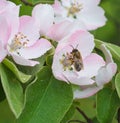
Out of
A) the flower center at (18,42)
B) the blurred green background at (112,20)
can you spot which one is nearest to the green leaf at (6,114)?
the flower center at (18,42)

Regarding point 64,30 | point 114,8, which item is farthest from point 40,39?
point 114,8

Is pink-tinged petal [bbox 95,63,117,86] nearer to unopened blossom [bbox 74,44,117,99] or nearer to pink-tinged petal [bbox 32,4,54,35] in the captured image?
unopened blossom [bbox 74,44,117,99]

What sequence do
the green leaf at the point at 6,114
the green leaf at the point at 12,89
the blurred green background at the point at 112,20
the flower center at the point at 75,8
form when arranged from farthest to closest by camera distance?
the blurred green background at the point at 112,20, the flower center at the point at 75,8, the green leaf at the point at 6,114, the green leaf at the point at 12,89

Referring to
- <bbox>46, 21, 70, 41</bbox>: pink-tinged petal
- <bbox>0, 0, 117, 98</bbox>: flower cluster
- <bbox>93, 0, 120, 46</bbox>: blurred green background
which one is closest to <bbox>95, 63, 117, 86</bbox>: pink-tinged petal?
<bbox>0, 0, 117, 98</bbox>: flower cluster

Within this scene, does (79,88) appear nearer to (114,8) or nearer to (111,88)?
(111,88)

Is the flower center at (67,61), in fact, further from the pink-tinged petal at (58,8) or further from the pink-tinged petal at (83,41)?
the pink-tinged petal at (58,8)

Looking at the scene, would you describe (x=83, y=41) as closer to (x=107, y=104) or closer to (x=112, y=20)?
(x=107, y=104)
